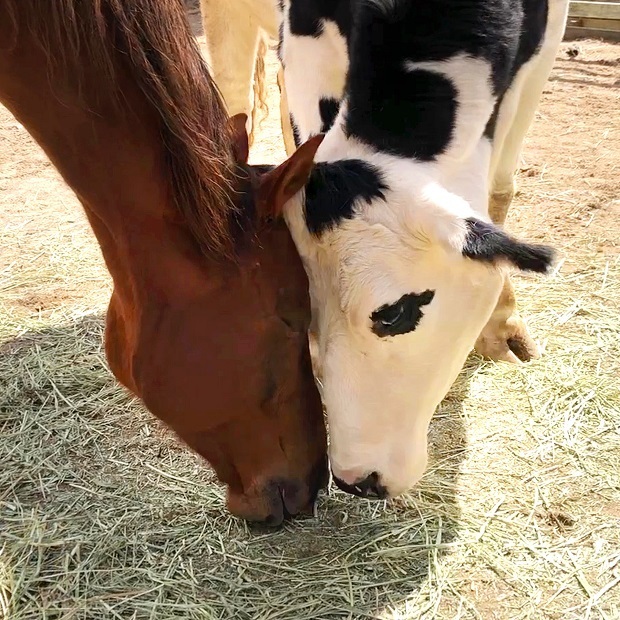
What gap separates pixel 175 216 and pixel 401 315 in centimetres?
49

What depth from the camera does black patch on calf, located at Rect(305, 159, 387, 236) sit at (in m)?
1.43

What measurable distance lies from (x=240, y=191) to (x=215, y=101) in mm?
174

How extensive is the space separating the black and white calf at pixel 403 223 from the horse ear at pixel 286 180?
0.06 m

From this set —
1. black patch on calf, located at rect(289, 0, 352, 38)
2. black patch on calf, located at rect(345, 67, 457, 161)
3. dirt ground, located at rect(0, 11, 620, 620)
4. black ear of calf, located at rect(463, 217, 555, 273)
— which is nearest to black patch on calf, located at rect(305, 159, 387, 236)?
black patch on calf, located at rect(345, 67, 457, 161)

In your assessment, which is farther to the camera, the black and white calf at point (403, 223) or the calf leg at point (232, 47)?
the calf leg at point (232, 47)

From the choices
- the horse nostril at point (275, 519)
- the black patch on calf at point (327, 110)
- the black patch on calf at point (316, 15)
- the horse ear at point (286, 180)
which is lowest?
the horse nostril at point (275, 519)

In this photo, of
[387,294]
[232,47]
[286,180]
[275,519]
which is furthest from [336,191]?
[232,47]

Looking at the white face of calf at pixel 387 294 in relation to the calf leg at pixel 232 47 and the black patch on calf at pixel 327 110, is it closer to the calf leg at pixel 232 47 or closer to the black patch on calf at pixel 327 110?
the black patch on calf at pixel 327 110

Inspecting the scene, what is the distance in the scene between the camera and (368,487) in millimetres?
1704

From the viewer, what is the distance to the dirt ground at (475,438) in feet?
5.44

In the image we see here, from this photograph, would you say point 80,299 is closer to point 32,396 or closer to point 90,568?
point 32,396

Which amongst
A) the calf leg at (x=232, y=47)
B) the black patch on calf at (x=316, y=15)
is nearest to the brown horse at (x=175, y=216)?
the black patch on calf at (x=316, y=15)

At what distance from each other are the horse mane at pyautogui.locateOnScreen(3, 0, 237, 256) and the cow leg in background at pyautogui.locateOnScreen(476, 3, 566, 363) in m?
0.91

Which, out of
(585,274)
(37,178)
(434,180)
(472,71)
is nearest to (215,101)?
(434,180)
